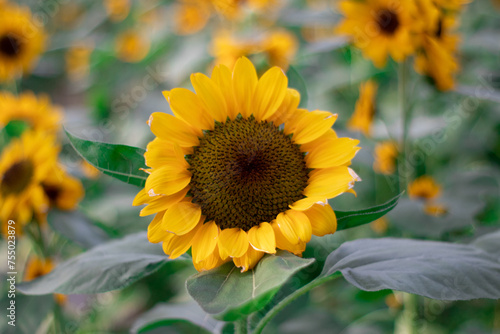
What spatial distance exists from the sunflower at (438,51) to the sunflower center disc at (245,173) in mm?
605

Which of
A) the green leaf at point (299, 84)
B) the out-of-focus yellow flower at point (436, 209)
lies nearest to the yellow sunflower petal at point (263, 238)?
the green leaf at point (299, 84)

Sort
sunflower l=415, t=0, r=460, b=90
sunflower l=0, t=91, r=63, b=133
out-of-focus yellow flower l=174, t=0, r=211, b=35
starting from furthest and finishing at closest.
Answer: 1. out-of-focus yellow flower l=174, t=0, r=211, b=35
2. sunflower l=0, t=91, r=63, b=133
3. sunflower l=415, t=0, r=460, b=90

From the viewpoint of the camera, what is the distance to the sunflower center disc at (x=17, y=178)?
3.41 ft

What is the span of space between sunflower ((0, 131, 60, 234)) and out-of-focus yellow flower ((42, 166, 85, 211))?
0.02 m

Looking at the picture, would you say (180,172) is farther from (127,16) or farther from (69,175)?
(127,16)

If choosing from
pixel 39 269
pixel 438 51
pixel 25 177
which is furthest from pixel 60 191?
pixel 438 51

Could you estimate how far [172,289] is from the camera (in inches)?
Result: 64.3

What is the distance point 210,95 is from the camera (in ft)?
1.94

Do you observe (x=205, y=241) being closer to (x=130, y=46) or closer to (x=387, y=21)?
(x=387, y=21)

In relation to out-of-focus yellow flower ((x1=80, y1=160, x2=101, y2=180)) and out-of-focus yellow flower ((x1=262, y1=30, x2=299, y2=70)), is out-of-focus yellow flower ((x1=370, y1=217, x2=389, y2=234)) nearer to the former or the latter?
out-of-focus yellow flower ((x1=262, y1=30, x2=299, y2=70))

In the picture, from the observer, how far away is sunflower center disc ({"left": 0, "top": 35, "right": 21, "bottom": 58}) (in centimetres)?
181

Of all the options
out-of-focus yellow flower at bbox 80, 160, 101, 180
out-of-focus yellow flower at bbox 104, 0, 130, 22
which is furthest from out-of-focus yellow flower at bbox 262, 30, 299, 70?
out-of-focus yellow flower at bbox 104, 0, 130, 22

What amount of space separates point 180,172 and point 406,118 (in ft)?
2.67

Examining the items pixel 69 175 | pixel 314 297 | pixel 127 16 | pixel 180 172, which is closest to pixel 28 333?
pixel 69 175
